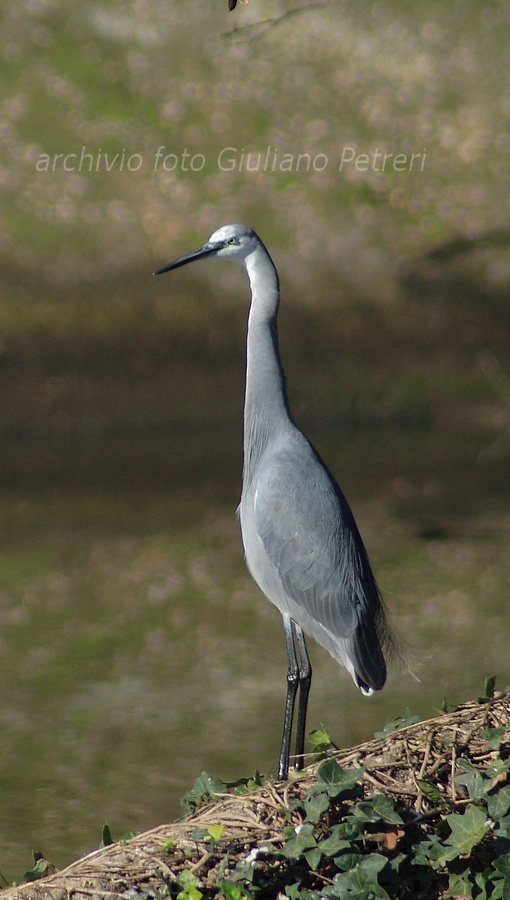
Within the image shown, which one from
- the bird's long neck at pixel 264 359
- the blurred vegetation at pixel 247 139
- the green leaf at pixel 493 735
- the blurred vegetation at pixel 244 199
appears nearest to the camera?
the green leaf at pixel 493 735

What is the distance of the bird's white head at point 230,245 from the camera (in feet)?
12.8

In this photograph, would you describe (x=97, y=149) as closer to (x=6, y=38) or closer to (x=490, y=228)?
(x=6, y=38)

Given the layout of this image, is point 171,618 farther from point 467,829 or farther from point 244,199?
point 244,199

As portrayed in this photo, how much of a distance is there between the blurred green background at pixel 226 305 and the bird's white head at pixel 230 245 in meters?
2.68

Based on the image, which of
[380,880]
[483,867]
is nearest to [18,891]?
[380,880]

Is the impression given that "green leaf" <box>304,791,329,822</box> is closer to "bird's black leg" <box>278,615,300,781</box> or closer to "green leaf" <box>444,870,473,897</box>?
"green leaf" <box>444,870,473,897</box>

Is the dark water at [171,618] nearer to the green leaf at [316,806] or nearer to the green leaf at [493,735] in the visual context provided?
the green leaf at [316,806]

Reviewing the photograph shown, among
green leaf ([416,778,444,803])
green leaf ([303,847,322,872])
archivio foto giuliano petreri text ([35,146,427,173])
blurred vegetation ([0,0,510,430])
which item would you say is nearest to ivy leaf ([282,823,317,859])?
green leaf ([303,847,322,872])

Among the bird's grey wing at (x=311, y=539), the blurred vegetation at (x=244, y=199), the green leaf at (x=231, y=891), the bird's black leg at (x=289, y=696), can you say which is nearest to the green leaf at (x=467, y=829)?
the green leaf at (x=231, y=891)

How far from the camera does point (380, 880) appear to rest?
2.40 m

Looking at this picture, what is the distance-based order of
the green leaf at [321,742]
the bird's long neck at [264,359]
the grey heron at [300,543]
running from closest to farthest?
the green leaf at [321,742] < the grey heron at [300,543] < the bird's long neck at [264,359]

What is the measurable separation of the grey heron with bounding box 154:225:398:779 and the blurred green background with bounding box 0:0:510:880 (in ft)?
7.42

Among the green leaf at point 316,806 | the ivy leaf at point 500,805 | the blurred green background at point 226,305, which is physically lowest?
the ivy leaf at point 500,805

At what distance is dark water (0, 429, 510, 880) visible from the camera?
4.56 meters
